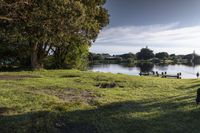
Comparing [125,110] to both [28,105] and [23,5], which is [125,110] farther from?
[23,5]

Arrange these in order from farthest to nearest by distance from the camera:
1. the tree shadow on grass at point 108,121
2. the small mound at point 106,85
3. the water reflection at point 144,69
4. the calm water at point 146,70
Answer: the water reflection at point 144,69
the calm water at point 146,70
the small mound at point 106,85
the tree shadow on grass at point 108,121

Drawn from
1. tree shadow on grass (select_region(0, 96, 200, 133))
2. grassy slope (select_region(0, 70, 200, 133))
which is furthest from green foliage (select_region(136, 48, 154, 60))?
tree shadow on grass (select_region(0, 96, 200, 133))

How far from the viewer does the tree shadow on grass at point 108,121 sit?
786 cm

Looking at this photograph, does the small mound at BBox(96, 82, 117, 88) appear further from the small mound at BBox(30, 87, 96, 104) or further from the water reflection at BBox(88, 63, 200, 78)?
the water reflection at BBox(88, 63, 200, 78)

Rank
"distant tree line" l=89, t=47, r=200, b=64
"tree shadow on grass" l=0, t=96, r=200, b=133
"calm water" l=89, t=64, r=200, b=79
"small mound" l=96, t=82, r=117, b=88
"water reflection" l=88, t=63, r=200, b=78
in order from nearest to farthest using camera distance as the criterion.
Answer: "tree shadow on grass" l=0, t=96, r=200, b=133
"small mound" l=96, t=82, r=117, b=88
"calm water" l=89, t=64, r=200, b=79
"water reflection" l=88, t=63, r=200, b=78
"distant tree line" l=89, t=47, r=200, b=64

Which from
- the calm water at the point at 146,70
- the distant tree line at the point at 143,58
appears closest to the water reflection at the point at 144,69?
the calm water at the point at 146,70

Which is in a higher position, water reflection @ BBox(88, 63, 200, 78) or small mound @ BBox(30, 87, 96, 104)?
small mound @ BBox(30, 87, 96, 104)

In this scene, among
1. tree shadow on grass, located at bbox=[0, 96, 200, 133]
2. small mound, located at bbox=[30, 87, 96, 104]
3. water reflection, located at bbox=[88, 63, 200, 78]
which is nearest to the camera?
tree shadow on grass, located at bbox=[0, 96, 200, 133]

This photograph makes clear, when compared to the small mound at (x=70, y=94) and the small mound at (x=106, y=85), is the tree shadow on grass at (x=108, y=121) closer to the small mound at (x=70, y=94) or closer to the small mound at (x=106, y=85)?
the small mound at (x=70, y=94)

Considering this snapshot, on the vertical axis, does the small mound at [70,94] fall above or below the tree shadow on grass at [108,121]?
above

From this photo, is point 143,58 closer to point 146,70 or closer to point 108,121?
point 146,70

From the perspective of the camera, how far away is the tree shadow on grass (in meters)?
7.86

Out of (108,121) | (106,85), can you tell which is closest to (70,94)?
(106,85)

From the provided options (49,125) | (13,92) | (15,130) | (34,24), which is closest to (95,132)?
(49,125)
